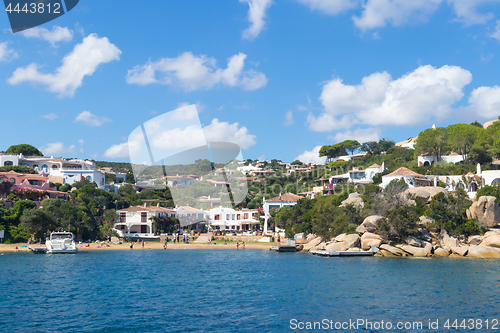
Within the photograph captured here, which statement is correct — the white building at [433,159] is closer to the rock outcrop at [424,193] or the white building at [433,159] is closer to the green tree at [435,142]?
the green tree at [435,142]

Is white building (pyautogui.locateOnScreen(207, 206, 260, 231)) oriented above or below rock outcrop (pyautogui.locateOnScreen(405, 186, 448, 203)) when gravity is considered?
below

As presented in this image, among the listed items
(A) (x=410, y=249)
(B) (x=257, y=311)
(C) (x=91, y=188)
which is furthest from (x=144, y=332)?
(C) (x=91, y=188)

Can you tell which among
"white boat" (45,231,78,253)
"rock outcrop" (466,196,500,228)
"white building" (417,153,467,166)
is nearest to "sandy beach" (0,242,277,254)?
"white boat" (45,231,78,253)

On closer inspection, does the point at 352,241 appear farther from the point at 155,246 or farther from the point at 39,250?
the point at 39,250

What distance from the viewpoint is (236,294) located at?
74.2 ft

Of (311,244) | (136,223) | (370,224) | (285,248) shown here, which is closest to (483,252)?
(370,224)

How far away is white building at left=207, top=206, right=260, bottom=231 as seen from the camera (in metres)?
68.3

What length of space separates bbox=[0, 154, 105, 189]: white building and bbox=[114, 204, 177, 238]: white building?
78.9 ft

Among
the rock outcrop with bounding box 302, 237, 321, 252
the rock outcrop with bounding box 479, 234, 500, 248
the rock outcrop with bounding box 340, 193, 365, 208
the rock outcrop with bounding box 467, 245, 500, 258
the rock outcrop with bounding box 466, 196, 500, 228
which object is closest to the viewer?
the rock outcrop with bounding box 467, 245, 500, 258

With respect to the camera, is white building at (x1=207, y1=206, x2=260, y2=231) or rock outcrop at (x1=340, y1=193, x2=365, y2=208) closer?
rock outcrop at (x1=340, y1=193, x2=365, y2=208)

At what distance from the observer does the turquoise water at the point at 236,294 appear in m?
17.0

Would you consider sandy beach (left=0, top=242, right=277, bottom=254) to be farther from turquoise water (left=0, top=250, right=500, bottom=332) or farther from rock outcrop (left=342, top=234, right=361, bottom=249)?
turquoise water (left=0, top=250, right=500, bottom=332)

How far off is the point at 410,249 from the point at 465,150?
116 ft

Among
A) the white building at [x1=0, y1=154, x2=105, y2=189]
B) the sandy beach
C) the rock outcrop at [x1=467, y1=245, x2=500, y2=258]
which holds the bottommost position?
the rock outcrop at [x1=467, y1=245, x2=500, y2=258]
